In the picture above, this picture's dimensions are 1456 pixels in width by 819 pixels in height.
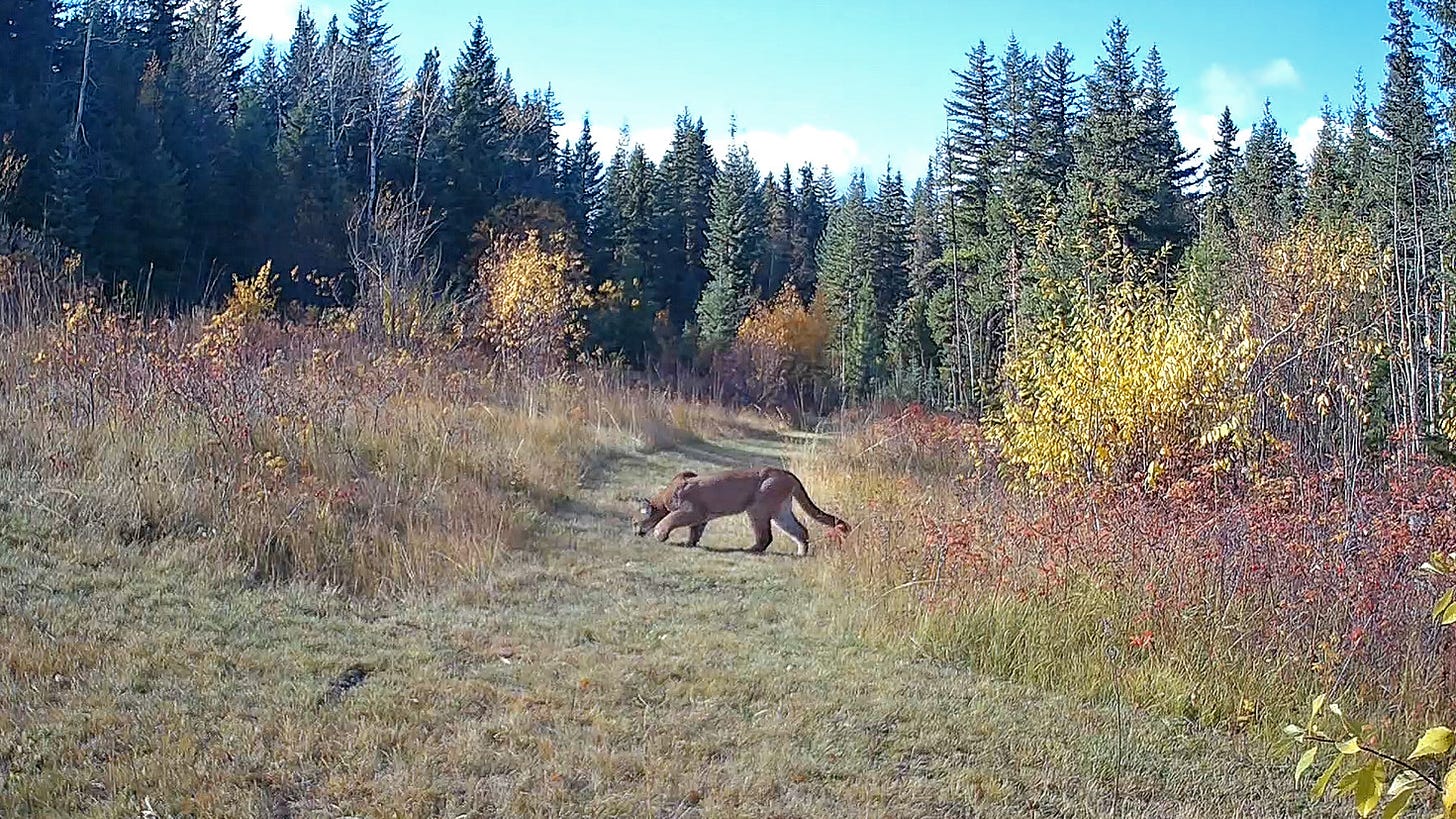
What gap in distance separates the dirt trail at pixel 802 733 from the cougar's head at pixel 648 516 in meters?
2.49

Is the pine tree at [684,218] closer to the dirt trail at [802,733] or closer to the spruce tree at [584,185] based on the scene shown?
the spruce tree at [584,185]

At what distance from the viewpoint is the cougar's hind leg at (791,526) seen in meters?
9.27

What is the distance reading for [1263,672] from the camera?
575 cm

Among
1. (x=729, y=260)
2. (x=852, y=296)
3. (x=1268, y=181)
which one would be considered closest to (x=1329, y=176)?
(x=1268, y=181)

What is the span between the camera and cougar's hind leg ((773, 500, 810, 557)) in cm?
927

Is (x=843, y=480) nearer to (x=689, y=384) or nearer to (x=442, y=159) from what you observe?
(x=689, y=384)

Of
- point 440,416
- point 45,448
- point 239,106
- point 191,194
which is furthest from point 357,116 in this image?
point 45,448

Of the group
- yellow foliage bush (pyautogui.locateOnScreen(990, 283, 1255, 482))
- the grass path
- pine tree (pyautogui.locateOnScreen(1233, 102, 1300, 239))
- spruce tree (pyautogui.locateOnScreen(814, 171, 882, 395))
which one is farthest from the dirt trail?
spruce tree (pyautogui.locateOnScreen(814, 171, 882, 395))

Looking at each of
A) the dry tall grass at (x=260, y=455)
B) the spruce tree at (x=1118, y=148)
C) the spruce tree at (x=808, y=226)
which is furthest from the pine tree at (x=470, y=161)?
the dry tall grass at (x=260, y=455)

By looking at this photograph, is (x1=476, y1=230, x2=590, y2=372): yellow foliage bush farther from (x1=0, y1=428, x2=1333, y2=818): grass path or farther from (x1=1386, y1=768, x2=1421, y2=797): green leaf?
(x1=1386, y1=768, x2=1421, y2=797): green leaf

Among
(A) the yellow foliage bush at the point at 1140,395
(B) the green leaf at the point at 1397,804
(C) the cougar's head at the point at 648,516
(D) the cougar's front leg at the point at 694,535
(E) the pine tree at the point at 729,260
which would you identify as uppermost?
(E) the pine tree at the point at 729,260

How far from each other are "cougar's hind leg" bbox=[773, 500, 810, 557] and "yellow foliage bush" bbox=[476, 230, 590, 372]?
413 inches

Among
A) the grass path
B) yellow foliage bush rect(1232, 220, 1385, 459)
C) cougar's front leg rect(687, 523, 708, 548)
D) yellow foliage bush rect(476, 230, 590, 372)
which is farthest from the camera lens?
yellow foliage bush rect(476, 230, 590, 372)

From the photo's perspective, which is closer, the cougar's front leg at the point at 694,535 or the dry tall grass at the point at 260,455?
the dry tall grass at the point at 260,455
